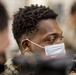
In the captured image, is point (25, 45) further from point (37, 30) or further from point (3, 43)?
point (3, 43)

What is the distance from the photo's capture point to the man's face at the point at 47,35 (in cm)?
222

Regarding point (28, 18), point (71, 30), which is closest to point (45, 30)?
point (28, 18)

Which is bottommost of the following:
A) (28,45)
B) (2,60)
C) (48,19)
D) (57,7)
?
(57,7)

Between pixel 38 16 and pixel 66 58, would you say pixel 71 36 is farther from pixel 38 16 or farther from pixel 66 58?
pixel 66 58

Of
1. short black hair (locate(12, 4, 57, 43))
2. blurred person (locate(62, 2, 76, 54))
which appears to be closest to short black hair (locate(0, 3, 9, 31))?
short black hair (locate(12, 4, 57, 43))

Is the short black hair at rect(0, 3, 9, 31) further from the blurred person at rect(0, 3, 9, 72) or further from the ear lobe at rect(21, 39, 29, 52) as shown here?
the ear lobe at rect(21, 39, 29, 52)

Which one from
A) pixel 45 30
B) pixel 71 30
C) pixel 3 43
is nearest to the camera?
pixel 3 43

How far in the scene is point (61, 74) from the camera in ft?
3.14

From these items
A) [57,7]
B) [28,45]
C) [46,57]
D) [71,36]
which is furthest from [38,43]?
[57,7]

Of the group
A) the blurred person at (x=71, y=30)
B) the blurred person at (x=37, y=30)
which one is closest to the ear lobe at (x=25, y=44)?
the blurred person at (x=37, y=30)

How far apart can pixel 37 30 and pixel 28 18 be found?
0.12 metres

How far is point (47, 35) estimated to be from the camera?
2219mm

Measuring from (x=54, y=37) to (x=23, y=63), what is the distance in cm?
128

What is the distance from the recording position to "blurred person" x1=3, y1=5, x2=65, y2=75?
2.22m
